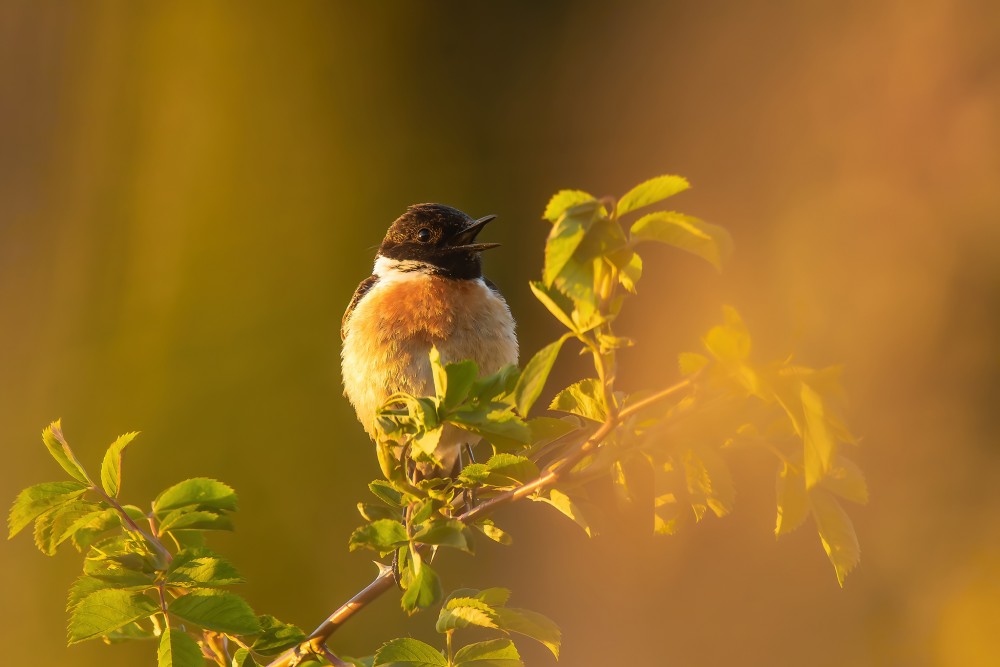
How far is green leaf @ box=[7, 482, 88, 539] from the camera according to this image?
1.91m

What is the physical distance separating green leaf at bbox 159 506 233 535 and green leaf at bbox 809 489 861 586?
1.11 m

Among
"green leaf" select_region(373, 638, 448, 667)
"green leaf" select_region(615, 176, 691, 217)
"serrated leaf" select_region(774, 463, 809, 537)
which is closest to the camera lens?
"green leaf" select_region(615, 176, 691, 217)

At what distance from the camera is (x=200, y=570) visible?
181cm

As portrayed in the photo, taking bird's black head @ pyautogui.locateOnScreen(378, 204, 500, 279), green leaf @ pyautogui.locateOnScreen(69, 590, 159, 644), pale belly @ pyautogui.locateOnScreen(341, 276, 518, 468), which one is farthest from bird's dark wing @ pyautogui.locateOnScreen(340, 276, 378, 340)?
green leaf @ pyautogui.locateOnScreen(69, 590, 159, 644)

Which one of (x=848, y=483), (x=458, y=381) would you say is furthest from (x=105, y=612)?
(x=848, y=483)

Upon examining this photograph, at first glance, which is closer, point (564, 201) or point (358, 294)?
point (564, 201)

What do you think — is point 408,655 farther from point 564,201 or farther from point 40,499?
point 564,201

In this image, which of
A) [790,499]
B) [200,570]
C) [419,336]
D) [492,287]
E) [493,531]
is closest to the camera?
[790,499]

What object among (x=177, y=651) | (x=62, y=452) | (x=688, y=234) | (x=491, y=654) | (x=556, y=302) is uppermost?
(x=688, y=234)

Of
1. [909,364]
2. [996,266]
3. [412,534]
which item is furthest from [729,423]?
[996,266]

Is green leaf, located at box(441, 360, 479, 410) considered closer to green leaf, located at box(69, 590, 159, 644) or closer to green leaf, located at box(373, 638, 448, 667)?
green leaf, located at box(373, 638, 448, 667)

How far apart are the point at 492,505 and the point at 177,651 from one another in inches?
24.4

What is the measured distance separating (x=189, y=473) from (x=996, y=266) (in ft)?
18.5

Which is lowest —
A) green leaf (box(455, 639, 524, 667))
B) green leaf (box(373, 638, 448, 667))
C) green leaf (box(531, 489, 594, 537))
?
green leaf (box(455, 639, 524, 667))
